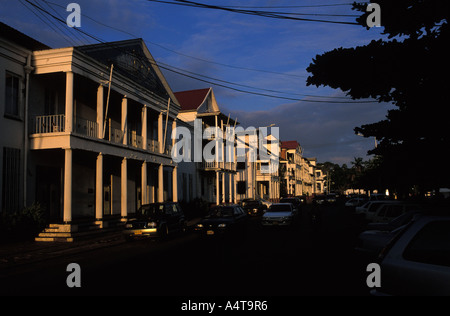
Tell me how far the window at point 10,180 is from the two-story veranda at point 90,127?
106 cm

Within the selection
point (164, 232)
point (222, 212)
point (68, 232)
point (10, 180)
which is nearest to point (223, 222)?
point (222, 212)

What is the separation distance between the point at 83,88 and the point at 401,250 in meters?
20.6

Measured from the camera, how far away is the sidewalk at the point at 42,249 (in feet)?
41.0

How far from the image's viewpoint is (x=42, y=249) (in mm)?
14891

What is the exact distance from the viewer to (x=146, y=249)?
14711mm

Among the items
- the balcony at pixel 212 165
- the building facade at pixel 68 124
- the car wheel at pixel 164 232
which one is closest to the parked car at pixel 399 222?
the car wheel at pixel 164 232

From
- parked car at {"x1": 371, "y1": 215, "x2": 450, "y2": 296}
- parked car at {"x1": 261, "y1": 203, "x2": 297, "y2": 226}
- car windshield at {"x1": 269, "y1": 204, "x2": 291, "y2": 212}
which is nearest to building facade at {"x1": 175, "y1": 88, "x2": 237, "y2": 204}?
car windshield at {"x1": 269, "y1": 204, "x2": 291, "y2": 212}

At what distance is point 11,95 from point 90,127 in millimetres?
4535

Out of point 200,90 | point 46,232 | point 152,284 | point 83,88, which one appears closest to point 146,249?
point 46,232

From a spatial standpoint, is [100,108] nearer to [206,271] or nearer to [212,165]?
[206,271]

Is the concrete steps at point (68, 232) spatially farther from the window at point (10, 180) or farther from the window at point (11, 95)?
the window at point (11, 95)

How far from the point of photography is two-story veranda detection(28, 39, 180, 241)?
1805 cm

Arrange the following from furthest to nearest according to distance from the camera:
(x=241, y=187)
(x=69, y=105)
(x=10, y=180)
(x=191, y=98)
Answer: (x=241, y=187) < (x=191, y=98) < (x=69, y=105) < (x=10, y=180)
